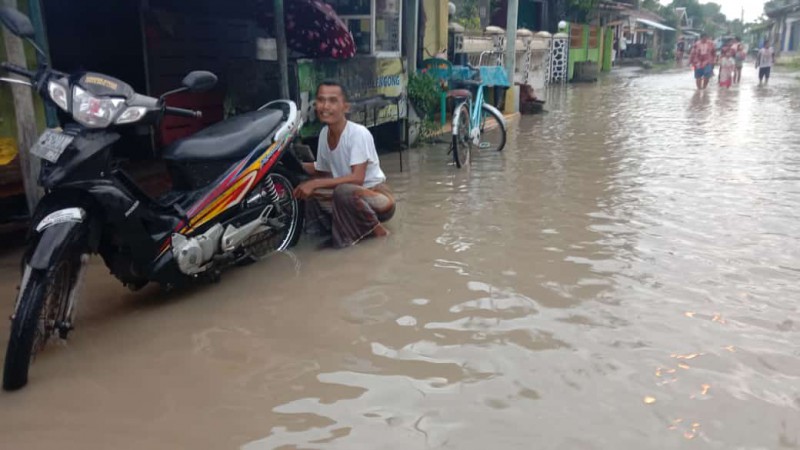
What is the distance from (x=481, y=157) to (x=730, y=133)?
451 centimetres

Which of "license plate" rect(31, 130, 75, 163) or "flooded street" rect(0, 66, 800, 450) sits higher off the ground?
"license plate" rect(31, 130, 75, 163)

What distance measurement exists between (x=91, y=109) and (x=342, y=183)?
1.88 m

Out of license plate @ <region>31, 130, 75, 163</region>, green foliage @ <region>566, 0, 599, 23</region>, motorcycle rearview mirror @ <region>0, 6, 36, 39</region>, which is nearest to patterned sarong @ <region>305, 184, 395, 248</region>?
license plate @ <region>31, 130, 75, 163</region>

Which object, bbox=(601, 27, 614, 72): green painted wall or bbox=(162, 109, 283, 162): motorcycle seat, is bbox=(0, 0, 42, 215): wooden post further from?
bbox=(601, 27, 614, 72): green painted wall

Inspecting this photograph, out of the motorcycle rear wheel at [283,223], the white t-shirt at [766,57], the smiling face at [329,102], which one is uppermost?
the white t-shirt at [766,57]

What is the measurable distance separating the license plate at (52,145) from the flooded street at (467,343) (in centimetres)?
94

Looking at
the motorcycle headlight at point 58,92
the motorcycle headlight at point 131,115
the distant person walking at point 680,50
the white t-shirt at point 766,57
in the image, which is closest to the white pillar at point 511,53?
the motorcycle headlight at point 131,115

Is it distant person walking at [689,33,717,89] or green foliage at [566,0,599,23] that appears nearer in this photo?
distant person walking at [689,33,717,89]

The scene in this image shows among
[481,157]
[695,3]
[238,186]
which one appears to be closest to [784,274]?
[238,186]

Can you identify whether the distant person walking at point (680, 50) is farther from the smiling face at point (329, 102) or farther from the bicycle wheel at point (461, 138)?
the smiling face at point (329, 102)

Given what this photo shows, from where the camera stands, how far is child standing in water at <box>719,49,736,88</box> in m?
19.7

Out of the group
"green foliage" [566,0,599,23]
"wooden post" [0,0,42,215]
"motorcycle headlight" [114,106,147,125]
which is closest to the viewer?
"motorcycle headlight" [114,106,147,125]

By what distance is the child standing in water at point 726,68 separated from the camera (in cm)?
1970

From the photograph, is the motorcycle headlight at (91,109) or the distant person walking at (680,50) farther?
the distant person walking at (680,50)
